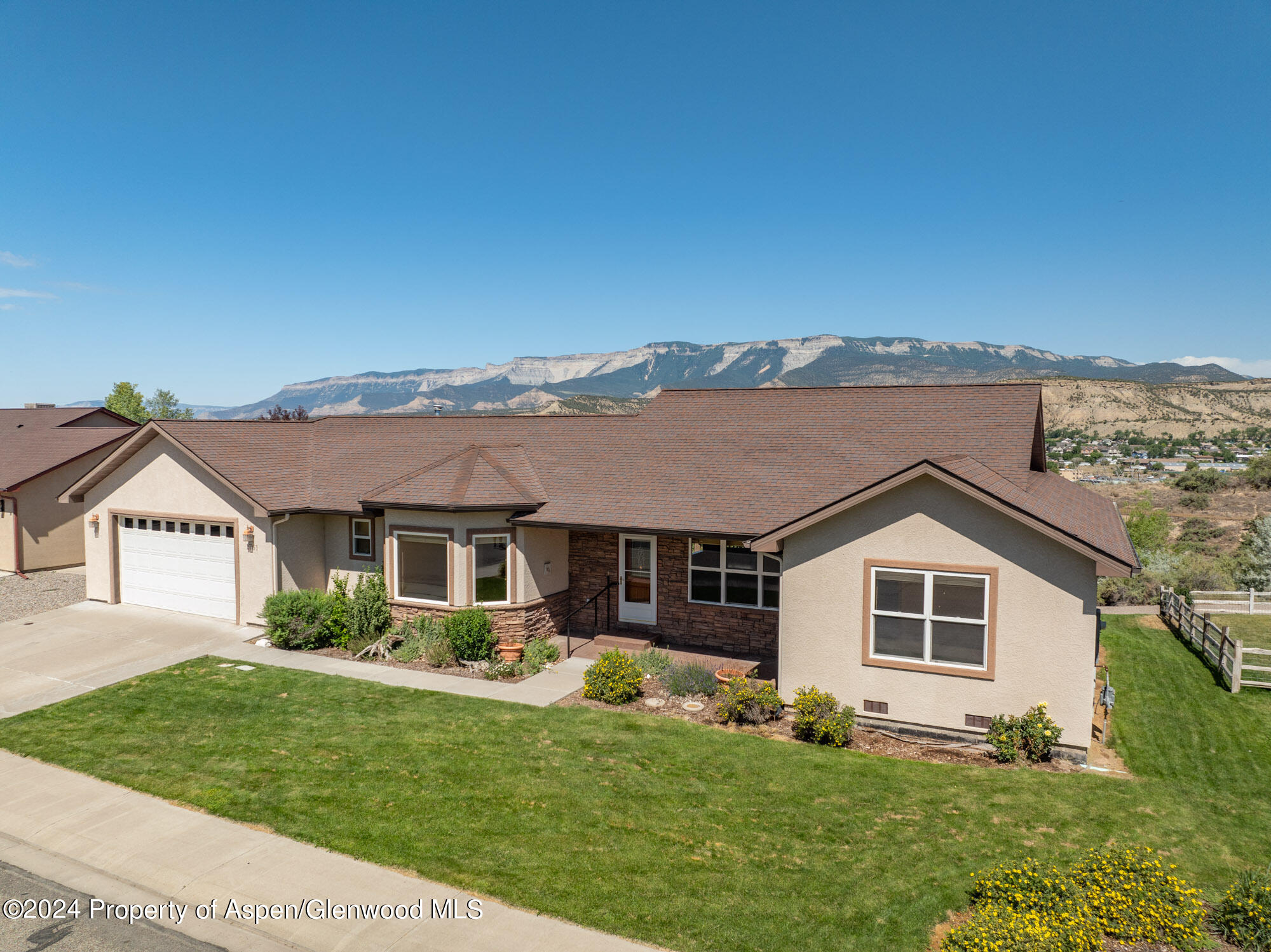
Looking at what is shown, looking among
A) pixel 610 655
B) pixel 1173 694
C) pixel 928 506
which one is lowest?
pixel 1173 694

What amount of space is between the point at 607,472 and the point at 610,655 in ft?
16.9

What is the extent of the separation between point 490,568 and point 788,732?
7.21 m

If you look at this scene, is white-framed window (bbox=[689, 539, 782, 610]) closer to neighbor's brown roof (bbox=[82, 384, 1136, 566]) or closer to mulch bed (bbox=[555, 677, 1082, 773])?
neighbor's brown roof (bbox=[82, 384, 1136, 566])

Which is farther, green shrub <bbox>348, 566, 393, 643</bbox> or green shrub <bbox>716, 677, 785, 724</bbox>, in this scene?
green shrub <bbox>348, 566, 393, 643</bbox>

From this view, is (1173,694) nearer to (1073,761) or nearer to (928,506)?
(1073,761)

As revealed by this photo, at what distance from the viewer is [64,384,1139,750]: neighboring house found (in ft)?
34.9

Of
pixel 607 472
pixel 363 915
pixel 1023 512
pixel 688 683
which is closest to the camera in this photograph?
pixel 363 915

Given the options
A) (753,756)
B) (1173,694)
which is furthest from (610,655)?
(1173,694)

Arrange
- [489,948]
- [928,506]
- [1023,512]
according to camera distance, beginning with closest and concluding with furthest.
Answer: [489,948] → [1023,512] → [928,506]

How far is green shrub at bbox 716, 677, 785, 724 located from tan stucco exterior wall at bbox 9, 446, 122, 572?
915 inches

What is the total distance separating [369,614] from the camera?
1571 cm

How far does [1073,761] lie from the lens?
33.7 ft

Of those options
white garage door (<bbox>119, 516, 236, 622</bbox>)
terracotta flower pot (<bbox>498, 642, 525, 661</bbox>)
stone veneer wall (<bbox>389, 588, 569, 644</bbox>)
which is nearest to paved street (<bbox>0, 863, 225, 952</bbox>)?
terracotta flower pot (<bbox>498, 642, 525, 661</bbox>)

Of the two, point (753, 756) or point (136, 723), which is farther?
point (136, 723)
